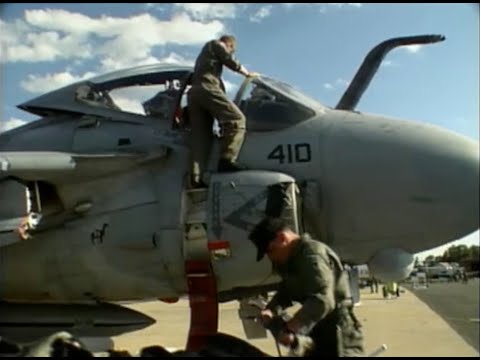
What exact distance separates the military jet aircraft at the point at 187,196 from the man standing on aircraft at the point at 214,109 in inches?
4.3

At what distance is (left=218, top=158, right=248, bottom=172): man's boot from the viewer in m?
5.88

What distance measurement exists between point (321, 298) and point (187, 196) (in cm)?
222

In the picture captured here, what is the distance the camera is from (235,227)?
562 cm

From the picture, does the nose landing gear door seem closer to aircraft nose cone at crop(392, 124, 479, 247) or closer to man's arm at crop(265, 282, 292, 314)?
man's arm at crop(265, 282, 292, 314)

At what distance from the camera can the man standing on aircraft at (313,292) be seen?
4.03 metres

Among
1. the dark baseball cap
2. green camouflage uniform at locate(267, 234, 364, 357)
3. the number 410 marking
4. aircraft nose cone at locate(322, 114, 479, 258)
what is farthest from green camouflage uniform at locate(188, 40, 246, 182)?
green camouflage uniform at locate(267, 234, 364, 357)

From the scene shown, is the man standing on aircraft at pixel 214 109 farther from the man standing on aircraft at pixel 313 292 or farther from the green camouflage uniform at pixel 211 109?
the man standing on aircraft at pixel 313 292

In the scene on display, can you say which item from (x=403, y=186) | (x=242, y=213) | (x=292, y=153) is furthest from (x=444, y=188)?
(x=242, y=213)

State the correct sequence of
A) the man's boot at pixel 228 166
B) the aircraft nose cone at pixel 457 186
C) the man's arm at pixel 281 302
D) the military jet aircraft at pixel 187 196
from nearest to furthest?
the man's arm at pixel 281 302, the aircraft nose cone at pixel 457 186, the military jet aircraft at pixel 187 196, the man's boot at pixel 228 166

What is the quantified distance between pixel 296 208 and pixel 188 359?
5.89 ft

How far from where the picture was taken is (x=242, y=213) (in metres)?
5.63

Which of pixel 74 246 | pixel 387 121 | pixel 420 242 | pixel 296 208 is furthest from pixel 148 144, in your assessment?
pixel 420 242

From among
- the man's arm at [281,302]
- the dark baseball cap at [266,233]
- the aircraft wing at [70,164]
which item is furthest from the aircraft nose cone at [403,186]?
the aircraft wing at [70,164]

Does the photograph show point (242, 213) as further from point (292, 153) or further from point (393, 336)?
point (393, 336)
